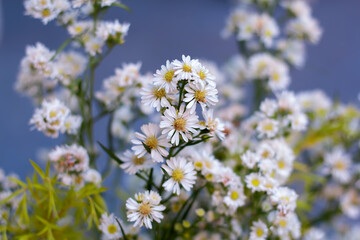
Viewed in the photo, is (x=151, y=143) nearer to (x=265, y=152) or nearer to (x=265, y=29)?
(x=265, y=152)

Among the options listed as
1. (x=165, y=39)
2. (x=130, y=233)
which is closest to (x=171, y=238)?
(x=130, y=233)

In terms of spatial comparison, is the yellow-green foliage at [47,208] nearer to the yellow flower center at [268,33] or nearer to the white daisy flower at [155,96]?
the white daisy flower at [155,96]

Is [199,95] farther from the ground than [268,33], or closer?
closer

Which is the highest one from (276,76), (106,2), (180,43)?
(180,43)

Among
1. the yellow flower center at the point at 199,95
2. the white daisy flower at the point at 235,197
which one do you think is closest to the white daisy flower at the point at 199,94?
the yellow flower center at the point at 199,95

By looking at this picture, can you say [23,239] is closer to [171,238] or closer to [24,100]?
[171,238]

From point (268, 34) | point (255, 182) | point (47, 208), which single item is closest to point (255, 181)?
point (255, 182)
